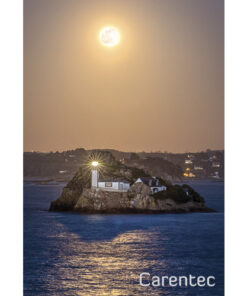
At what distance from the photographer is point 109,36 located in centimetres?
1012

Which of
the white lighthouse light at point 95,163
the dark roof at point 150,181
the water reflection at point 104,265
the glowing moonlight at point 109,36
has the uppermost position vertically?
the glowing moonlight at point 109,36

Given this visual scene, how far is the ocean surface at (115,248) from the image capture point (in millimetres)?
9172

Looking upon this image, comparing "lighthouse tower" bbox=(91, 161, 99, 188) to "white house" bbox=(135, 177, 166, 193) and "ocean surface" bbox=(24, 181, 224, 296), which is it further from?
"white house" bbox=(135, 177, 166, 193)

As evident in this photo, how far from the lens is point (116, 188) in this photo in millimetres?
13328

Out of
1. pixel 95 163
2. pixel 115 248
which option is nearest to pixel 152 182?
pixel 95 163

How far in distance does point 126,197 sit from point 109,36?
4690 mm

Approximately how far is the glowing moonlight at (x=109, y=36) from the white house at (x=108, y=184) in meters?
3.76

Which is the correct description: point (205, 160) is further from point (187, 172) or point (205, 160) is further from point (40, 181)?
point (40, 181)
